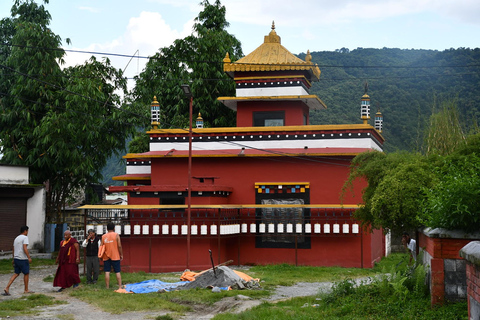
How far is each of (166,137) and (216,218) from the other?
184 inches

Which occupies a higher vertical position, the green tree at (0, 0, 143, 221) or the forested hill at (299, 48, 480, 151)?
the forested hill at (299, 48, 480, 151)

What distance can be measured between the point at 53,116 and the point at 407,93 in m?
35.3

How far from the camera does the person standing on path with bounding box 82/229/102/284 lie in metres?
16.8

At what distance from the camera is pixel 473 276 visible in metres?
7.43

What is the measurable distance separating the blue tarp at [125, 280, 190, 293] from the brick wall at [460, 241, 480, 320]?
9137 mm

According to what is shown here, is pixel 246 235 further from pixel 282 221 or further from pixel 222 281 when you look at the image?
pixel 222 281

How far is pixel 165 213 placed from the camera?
20.3 metres

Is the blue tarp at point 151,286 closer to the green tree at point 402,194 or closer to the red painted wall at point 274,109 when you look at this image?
the green tree at point 402,194

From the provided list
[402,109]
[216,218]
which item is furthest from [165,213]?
[402,109]

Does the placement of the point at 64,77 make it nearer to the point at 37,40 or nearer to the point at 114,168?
the point at 37,40

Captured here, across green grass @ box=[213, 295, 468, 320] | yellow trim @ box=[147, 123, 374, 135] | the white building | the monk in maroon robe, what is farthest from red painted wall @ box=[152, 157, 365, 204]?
green grass @ box=[213, 295, 468, 320]

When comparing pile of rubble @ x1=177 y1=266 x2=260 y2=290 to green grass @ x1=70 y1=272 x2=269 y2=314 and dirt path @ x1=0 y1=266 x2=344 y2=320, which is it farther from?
dirt path @ x1=0 y1=266 x2=344 y2=320

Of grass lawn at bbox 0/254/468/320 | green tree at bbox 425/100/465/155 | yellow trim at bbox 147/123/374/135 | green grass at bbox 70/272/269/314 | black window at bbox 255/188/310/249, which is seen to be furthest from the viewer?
green tree at bbox 425/100/465/155

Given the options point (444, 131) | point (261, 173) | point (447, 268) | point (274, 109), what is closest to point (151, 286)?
point (261, 173)
